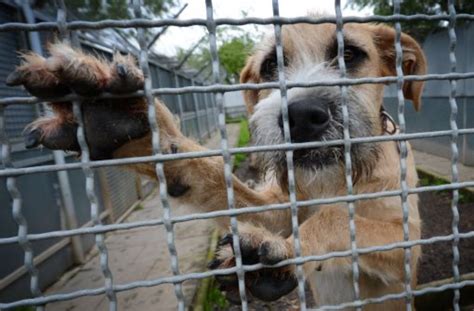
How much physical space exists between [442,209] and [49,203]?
522 cm

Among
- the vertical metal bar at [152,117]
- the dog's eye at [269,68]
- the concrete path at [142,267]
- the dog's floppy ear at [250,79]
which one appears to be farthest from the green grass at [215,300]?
the vertical metal bar at [152,117]

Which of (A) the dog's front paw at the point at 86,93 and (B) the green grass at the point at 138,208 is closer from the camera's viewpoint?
(A) the dog's front paw at the point at 86,93

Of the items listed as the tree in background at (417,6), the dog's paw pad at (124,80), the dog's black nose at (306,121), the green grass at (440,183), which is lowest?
the green grass at (440,183)

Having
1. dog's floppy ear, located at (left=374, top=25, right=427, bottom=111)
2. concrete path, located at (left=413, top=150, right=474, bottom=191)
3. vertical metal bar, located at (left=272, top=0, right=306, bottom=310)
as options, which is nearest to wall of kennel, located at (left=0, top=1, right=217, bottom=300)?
vertical metal bar, located at (left=272, top=0, right=306, bottom=310)

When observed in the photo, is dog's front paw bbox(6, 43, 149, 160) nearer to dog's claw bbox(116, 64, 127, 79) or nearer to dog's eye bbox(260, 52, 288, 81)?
dog's claw bbox(116, 64, 127, 79)

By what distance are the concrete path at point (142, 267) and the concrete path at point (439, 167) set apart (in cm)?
420

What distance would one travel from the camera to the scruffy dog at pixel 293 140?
114cm

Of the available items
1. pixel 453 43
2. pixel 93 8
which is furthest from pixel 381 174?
pixel 93 8

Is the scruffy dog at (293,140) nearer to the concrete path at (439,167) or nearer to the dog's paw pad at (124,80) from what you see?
the dog's paw pad at (124,80)

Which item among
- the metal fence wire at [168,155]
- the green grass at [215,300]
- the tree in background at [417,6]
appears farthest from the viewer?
the tree in background at [417,6]

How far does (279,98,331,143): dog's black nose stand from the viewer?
158cm

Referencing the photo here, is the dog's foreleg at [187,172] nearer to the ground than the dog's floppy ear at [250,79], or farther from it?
nearer to the ground

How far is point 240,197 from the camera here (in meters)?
2.29

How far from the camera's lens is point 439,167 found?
23.4ft
